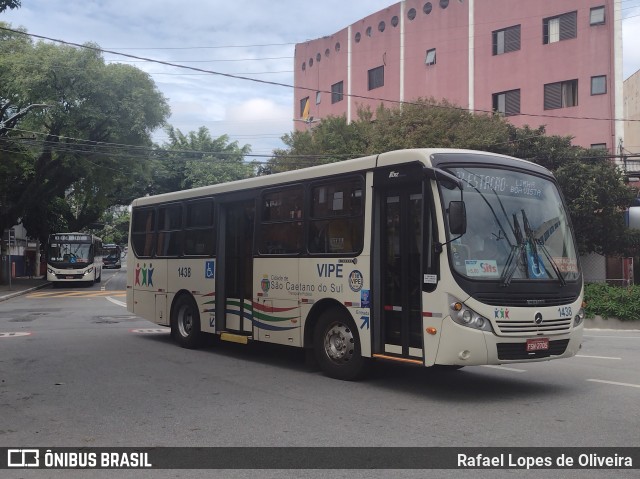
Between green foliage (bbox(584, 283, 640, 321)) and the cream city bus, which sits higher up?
the cream city bus

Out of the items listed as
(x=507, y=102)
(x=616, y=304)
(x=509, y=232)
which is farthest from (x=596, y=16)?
(x=509, y=232)

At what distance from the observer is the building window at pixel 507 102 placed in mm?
33938

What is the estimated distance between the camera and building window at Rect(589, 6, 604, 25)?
31.2 metres

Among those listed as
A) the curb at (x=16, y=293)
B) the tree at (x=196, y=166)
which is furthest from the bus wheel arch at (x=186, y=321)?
the tree at (x=196, y=166)

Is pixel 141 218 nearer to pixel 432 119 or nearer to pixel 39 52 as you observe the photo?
pixel 432 119

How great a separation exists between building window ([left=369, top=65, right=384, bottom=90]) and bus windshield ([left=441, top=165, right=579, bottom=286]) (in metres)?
33.1

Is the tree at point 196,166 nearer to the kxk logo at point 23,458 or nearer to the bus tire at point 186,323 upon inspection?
the bus tire at point 186,323

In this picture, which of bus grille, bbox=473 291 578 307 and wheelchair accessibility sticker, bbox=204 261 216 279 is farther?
wheelchair accessibility sticker, bbox=204 261 216 279

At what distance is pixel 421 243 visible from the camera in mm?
7812

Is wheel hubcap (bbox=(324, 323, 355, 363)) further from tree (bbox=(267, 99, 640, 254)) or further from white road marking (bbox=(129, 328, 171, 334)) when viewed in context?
tree (bbox=(267, 99, 640, 254))

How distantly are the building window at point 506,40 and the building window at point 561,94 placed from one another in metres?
2.88

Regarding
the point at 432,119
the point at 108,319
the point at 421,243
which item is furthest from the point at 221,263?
the point at 432,119

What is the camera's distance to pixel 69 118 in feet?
105

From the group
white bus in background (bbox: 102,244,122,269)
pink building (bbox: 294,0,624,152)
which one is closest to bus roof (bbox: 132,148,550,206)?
pink building (bbox: 294,0,624,152)
